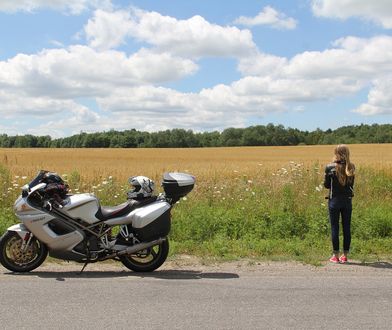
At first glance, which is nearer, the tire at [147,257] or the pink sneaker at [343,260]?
the tire at [147,257]

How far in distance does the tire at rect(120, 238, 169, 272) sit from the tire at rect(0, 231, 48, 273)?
3.84 feet

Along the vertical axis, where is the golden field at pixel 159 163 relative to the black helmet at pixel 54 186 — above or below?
below

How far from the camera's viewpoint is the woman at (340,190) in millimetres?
7953

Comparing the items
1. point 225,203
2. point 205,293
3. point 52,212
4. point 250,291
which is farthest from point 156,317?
point 225,203

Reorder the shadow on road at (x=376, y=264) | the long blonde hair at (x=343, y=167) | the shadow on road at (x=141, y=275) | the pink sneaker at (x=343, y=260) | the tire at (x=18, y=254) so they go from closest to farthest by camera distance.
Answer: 1. the shadow on road at (x=141, y=275)
2. the tire at (x=18, y=254)
3. the shadow on road at (x=376, y=264)
4. the pink sneaker at (x=343, y=260)
5. the long blonde hair at (x=343, y=167)

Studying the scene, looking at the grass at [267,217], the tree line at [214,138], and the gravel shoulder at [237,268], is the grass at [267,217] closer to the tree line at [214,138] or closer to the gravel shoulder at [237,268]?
the gravel shoulder at [237,268]

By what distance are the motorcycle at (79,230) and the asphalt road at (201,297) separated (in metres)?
0.23

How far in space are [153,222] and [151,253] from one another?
19.4 inches

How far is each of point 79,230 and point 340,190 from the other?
400cm

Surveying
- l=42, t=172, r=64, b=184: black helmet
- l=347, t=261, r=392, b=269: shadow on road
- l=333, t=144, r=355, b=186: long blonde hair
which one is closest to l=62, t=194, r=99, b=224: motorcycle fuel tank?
l=42, t=172, r=64, b=184: black helmet

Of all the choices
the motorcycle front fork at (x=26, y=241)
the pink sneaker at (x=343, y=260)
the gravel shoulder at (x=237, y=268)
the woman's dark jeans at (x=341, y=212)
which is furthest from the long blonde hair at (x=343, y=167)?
the motorcycle front fork at (x=26, y=241)

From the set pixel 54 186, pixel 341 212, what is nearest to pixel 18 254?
pixel 54 186

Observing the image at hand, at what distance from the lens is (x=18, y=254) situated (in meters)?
7.11

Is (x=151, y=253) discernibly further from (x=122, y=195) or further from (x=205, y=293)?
(x=122, y=195)
